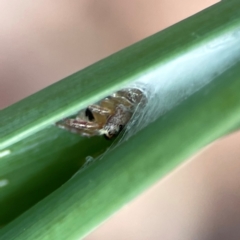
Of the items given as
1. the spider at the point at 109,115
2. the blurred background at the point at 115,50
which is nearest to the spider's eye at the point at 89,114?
the spider at the point at 109,115

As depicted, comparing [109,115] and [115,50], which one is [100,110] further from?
[115,50]

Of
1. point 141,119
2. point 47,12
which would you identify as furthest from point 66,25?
point 141,119

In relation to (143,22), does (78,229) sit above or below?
below

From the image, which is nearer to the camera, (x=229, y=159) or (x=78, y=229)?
(x=78, y=229)

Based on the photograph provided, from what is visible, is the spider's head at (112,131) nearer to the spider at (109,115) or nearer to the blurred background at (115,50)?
the spider at (109,115)

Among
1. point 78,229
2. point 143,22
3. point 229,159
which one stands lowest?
point 78,229

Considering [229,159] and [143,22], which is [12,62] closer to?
[143,22]
